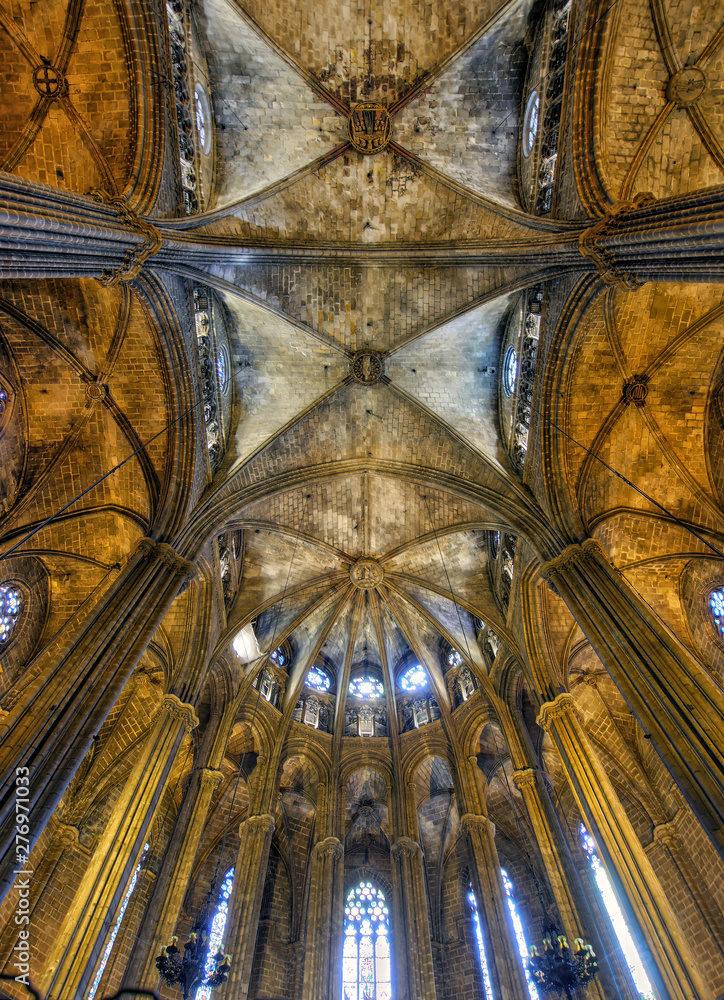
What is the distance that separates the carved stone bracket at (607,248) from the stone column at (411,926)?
1338cm

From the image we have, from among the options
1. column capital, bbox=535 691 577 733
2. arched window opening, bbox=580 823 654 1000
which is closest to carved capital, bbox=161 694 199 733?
column capital, bbox=535 691 577 733

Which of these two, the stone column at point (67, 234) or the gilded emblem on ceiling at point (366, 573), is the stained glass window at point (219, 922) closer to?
the gilded emblem on ceiling at point (366, 573)

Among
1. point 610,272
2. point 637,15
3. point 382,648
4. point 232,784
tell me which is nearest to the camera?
point 610,272

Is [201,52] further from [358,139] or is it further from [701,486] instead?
[701,486]

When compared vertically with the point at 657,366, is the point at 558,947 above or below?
below

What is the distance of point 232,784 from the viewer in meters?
17.5

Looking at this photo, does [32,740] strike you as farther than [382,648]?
No

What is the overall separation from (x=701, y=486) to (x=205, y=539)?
1102 centimetres

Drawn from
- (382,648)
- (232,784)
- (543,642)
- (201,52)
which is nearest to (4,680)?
(232,784)

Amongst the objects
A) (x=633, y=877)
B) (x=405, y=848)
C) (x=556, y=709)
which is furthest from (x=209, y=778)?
(x=633, y=877)

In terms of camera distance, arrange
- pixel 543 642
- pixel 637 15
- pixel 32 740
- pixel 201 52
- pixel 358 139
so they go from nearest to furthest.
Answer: pixel 32 740 → pixel 637 15 → pixel 201 52 → pixel 358 139 → pixel 543 642

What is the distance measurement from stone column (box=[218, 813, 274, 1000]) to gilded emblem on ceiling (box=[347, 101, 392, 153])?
1616cm

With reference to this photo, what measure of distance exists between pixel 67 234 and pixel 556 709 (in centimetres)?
1262

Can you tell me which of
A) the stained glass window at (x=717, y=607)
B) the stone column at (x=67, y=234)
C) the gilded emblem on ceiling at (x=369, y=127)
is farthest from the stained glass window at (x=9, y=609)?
the stained glass window at (x=717, y=607)
